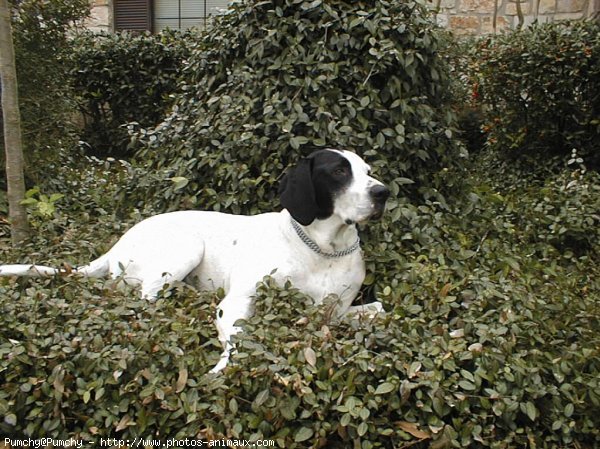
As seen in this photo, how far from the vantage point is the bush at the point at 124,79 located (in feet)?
31.3

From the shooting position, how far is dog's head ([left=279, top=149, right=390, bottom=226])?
3512mm

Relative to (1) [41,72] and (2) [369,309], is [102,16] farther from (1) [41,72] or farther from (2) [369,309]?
(2) [369,309]

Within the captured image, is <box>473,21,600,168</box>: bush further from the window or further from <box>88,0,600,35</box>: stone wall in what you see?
the window

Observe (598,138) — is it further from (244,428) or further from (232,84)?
(244,428)

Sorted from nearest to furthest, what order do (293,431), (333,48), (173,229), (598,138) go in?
(293,431) < (173,229) < (333,48) < (598,138)

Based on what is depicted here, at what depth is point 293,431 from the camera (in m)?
2.91

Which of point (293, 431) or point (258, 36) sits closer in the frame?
point (293, 431)

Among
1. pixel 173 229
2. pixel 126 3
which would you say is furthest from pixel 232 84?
pixel 126 3

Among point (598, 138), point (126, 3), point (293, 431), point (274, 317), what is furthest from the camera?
point (126, 3)

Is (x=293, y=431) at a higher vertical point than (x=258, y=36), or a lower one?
lower

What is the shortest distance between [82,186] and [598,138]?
4.58m

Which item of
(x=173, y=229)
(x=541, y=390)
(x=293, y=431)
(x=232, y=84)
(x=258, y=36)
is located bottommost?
(x=293, y=431)

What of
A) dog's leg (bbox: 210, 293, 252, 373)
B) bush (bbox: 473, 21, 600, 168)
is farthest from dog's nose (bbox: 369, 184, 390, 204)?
bush (bbox: 473, 21, 600, 168)

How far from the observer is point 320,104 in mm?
4496
